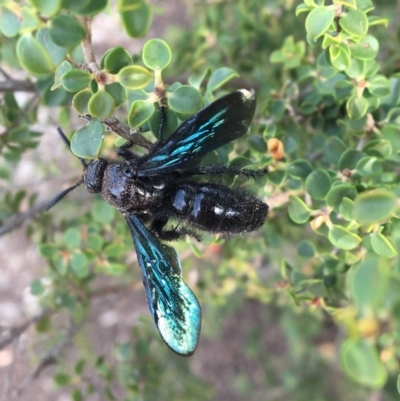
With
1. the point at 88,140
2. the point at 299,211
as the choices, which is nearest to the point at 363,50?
the point at 299,211

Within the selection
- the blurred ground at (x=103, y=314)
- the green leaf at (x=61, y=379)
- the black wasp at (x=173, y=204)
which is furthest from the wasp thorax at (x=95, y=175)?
the blurred ground at (x=103, y=314)

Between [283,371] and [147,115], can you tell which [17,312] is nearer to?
[283,371]

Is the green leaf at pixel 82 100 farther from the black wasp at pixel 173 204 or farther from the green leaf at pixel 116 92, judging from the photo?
the black wasp at pixel 173 204

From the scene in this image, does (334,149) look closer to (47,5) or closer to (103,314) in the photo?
(47,5)

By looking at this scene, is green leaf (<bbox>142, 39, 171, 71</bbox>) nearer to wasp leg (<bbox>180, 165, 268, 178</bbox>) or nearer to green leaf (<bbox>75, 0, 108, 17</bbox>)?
green leaf (<bbox>75, 0, 108, 17</bbox>)

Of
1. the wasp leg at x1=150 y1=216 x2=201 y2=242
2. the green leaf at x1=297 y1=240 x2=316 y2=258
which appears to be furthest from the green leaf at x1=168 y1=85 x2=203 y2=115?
the green leaf at x1=297 y1=240 x2=316 y2=258
